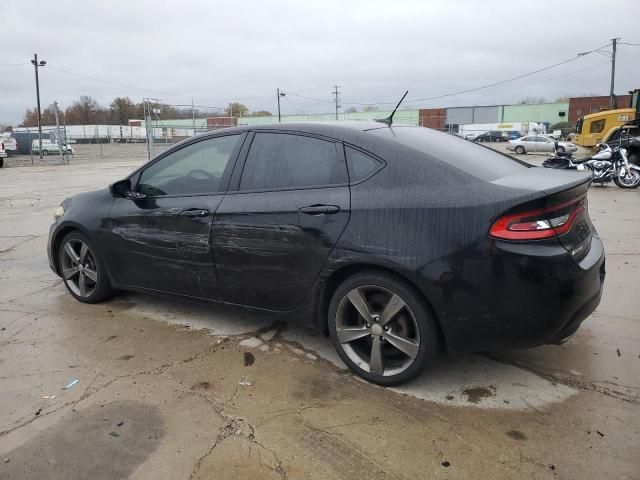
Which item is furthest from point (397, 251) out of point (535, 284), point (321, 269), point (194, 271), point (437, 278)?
point (194, 271)

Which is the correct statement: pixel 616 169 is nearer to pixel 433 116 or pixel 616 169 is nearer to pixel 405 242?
pixel 405 242

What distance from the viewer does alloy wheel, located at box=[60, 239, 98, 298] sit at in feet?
15.0

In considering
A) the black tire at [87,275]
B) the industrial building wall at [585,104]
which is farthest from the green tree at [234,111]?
the industrial building wall at [585,104]

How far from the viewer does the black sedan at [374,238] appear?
8.79 feet

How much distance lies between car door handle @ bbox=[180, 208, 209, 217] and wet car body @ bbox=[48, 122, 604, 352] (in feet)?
0.07

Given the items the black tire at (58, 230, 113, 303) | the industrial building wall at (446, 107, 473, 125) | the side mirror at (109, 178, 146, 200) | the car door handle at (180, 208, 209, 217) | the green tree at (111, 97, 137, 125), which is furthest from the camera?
the green tree at (111, 97, 137, 125)

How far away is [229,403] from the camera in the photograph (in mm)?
2996

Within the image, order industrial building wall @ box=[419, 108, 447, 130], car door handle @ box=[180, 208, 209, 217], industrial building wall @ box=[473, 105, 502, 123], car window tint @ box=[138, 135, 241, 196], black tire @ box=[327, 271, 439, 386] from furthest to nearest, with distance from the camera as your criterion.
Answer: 1. industrial building wall @ box=[473, 105, 502, 123]
2. industrial building wall @ box=[419, 108, 447, 130]
3. car window tint @ box=[138, 135, 241, 196]
4. car door handle @ box=[180, 208, 209, 217]
5. black tire @ box=[327, 271, 439, 386]

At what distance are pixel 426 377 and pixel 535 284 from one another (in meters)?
0.98

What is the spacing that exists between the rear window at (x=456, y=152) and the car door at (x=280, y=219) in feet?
1.52

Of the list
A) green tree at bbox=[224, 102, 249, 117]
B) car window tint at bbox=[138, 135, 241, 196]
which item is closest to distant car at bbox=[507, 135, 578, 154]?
green tree at bbox=[224, 102, 249, 117]

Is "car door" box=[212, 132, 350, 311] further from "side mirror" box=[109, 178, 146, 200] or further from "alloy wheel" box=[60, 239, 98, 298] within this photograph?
"alloy wheel" box=[60, 239, 98, 298]

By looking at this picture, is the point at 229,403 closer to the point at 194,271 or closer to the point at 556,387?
the point at 194,271

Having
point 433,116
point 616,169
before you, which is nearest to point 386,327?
point 616,169
